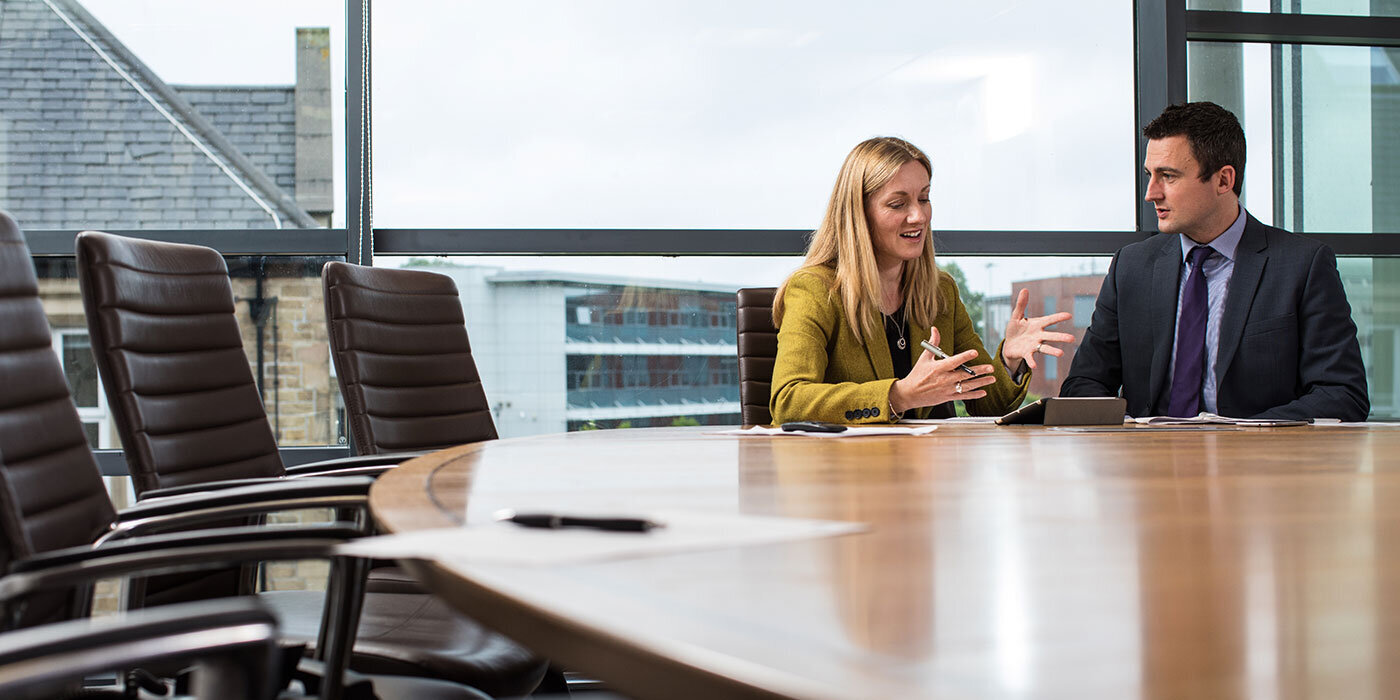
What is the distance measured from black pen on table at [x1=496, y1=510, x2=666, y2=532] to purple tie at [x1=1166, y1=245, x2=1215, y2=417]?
9.27ft

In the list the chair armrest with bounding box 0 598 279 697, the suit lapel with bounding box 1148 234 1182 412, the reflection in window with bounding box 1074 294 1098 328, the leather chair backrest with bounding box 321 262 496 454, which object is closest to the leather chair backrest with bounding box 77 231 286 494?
the leather chair backrest with bounding box 321 262 496 454

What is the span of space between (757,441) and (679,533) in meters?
1.07

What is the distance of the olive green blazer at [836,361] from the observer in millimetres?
2361

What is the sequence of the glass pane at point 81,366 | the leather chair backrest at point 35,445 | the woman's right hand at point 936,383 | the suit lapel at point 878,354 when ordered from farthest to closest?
the glass pane at point 81,366
the suit lapel at point 878,354
the woman's right hand at point 936,383
the leather chair backrest at point 35,445

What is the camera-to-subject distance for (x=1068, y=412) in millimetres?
2254

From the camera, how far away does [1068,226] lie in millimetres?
4023

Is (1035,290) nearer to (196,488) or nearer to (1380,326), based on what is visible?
(1380,326)

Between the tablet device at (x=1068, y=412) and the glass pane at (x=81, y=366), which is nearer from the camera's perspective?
the tablet device at (x=1068, y=412)

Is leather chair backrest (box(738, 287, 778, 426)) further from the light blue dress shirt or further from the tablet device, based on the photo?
the light blue dress shirt

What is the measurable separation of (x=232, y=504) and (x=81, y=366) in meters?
2.84

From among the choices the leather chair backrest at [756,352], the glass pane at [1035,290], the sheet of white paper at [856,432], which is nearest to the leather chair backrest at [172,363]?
the sheet of white paper at [856,432]

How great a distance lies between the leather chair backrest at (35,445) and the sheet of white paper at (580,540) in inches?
29.4

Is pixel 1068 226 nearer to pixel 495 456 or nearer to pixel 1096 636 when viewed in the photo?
pixel 495 456

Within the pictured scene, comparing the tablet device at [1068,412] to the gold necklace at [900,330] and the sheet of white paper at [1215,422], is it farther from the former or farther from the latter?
the gold necklace at [900,330]
